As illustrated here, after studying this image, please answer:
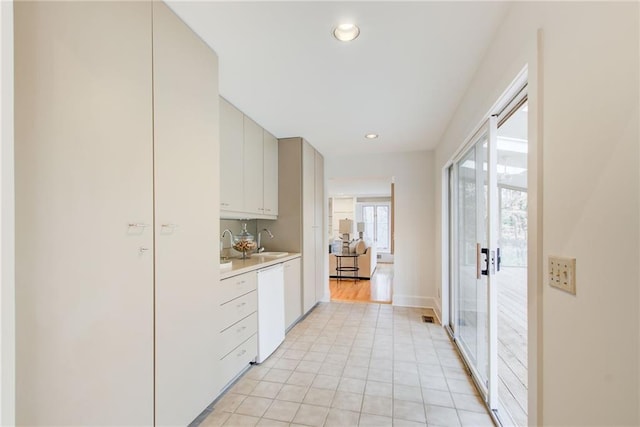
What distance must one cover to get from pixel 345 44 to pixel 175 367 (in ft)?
6.89

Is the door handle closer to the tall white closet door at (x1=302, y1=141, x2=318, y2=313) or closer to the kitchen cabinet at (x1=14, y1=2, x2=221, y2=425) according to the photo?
the kitchen cabinet at (x1=14, y1=2, x2=221, y2=425)

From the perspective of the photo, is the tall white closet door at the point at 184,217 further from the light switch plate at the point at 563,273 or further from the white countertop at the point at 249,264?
the light switch plate at the point at 563,273

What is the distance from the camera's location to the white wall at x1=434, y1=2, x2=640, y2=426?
0.68 meters

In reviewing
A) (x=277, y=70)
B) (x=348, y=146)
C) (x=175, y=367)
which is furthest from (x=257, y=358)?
(x=348, y=146)

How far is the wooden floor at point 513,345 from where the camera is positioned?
2.04 metres

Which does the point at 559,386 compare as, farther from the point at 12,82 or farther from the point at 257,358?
the point at 257,358

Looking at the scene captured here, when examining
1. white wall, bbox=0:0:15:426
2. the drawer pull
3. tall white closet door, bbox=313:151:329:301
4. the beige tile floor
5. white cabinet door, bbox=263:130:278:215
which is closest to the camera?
white wall, bbox=0:0:15:426

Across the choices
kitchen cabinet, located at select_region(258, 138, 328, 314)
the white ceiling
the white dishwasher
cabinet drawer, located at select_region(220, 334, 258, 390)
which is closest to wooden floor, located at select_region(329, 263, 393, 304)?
kitchen cabinet, located at select_region(258, 138, 328, 314)

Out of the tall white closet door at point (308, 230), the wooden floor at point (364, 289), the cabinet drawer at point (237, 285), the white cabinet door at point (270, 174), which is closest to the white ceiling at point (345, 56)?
the white cabinet door at point (270, 174)

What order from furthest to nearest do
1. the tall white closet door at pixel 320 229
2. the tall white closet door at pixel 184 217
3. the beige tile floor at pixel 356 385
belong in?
the tall white closet door at pixel 320 229 < the beige tile floor at pixel 356 385 < the tall white closet door at pixel 184 217

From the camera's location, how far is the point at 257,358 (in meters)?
2.58

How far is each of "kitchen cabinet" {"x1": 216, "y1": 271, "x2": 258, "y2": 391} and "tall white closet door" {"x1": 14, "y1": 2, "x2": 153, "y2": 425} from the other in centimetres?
73

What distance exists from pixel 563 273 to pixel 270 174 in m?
3.04

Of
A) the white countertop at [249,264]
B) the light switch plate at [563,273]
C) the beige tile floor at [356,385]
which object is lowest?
the beige tile floor at [356,385]
